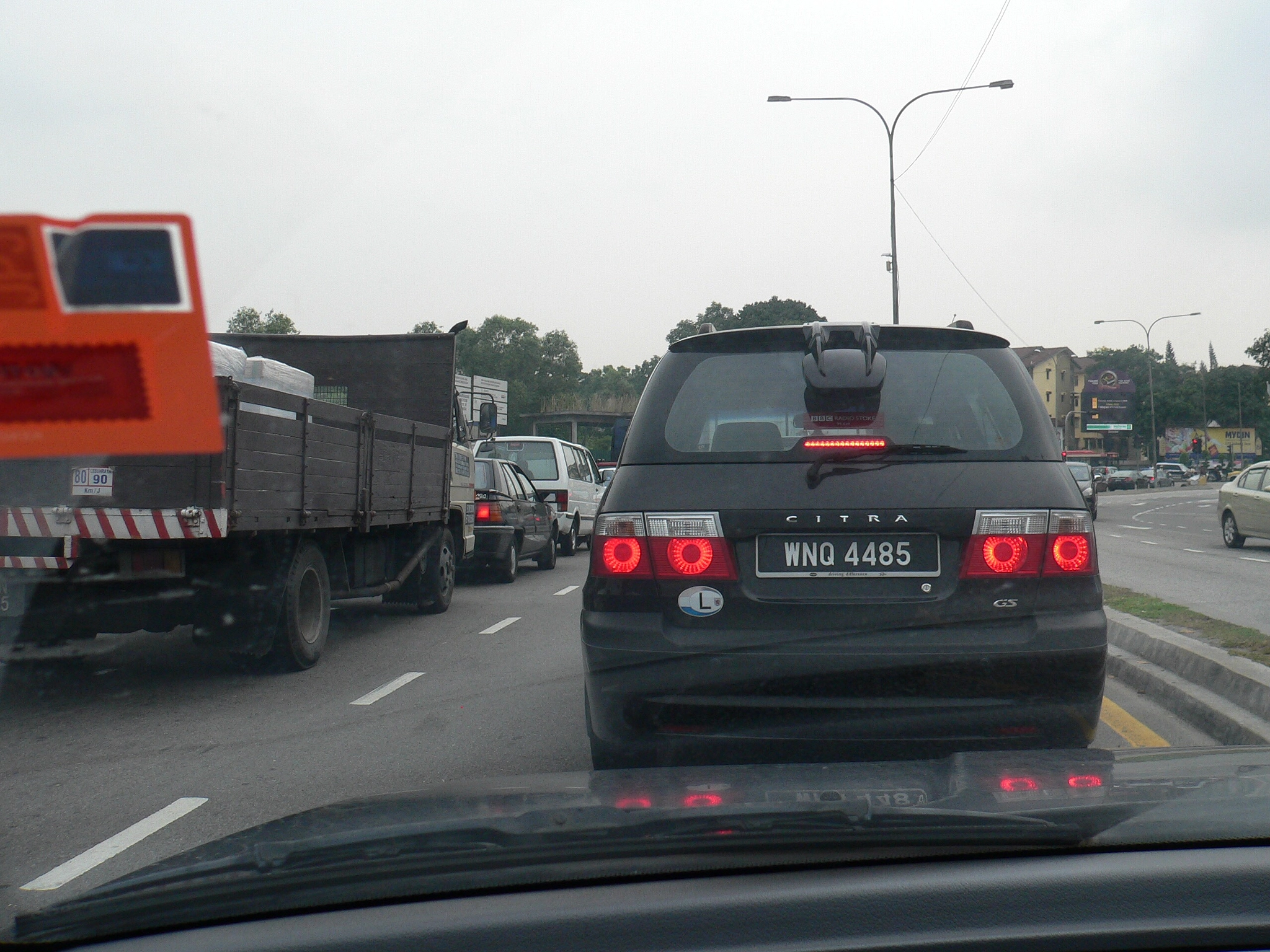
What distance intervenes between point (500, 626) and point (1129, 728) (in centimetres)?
584

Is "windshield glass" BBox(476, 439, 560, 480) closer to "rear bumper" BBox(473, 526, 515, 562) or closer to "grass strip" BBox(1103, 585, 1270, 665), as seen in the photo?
"rear bumper" BBox(473, 526, 515, 562)

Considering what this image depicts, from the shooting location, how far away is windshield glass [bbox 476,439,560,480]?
19469mm

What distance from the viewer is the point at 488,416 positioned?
42.7ft

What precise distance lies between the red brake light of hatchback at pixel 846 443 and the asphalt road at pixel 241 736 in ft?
6.47

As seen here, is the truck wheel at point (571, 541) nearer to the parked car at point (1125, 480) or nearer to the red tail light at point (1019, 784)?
the red tail light at point (1019, 784)

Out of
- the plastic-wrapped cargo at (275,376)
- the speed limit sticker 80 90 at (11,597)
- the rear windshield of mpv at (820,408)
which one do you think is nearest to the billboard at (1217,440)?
the plastic-wrapped cargo at (275,376)

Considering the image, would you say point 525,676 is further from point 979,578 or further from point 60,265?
point 60,265

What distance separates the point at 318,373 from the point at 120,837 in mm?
6264

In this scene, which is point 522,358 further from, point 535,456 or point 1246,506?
point 1246,506

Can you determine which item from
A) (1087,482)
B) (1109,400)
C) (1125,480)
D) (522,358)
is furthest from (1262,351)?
(522,358)

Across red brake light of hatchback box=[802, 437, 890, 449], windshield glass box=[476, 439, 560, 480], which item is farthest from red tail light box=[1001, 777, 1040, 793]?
windshield glass box=[476, 439, 560, 480]

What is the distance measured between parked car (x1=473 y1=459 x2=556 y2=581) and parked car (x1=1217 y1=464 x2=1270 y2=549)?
11.5 m

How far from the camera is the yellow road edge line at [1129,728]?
17.6 feet

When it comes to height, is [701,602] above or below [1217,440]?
above
